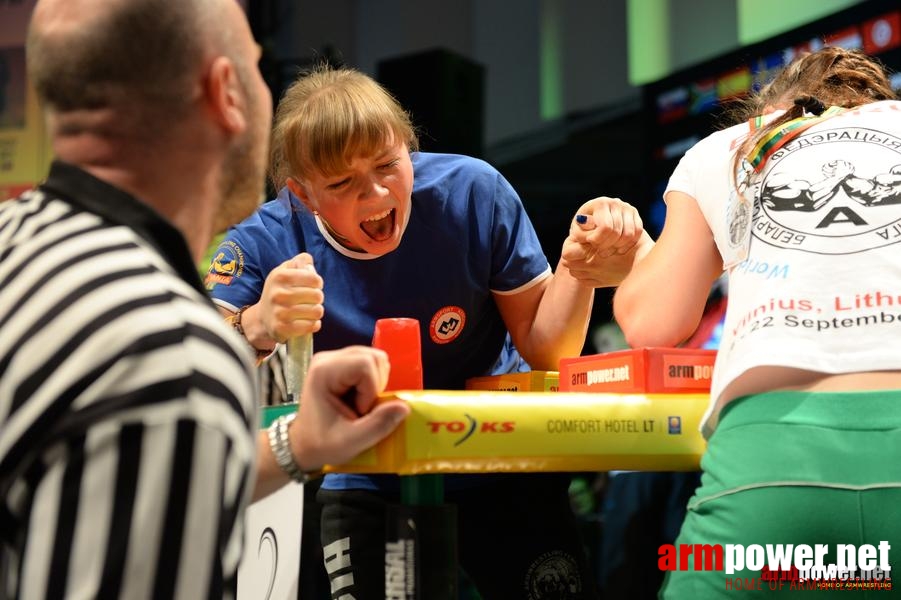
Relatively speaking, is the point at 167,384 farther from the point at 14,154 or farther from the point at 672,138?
the point at 14,154

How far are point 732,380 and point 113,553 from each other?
844 millimetres

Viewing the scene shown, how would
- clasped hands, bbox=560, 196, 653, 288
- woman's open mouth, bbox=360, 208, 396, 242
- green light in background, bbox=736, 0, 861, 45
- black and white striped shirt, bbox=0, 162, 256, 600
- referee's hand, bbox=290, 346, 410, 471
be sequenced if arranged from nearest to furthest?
black and white striped shirt, bbox=0, 162, 256, 600
referee's hand, bbox=290, 346, 410, 471
clasped hands, bbox=560, 196, 653, 288
woman's open mouth, bbox=360, 208, 396, 242
green light in background, bbox=736, 0, 861, 45

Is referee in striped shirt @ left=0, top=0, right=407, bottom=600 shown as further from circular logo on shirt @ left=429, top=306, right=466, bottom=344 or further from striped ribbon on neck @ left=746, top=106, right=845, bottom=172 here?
circular logo on shirt @ left=429, top=306, right=466, bottom=344

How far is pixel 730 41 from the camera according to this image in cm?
603

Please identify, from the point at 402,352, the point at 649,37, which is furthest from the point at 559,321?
the point at 649,37

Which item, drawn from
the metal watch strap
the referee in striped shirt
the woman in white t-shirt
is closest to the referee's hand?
the metal watch strap

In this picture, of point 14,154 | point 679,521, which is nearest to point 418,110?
point 14,154

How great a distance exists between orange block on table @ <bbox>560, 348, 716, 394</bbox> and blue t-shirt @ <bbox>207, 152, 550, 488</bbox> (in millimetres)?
519

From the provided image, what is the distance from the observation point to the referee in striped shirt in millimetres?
837

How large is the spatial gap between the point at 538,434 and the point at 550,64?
5.82m

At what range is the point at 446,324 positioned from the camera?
217cm

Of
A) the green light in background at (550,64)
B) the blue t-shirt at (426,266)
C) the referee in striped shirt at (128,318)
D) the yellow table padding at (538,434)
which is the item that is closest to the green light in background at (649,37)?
the green light in background at (550,64)

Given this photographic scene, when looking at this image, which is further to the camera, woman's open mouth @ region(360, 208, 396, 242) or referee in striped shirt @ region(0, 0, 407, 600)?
woman's open mouth @ region(360, 208, 396, 242)

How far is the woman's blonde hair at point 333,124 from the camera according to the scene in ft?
6.60
